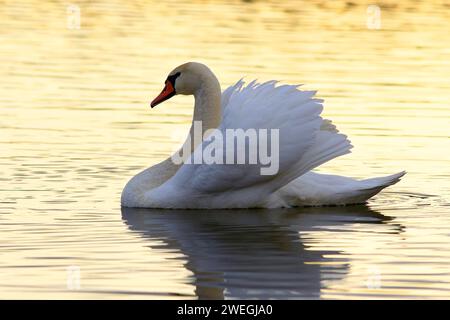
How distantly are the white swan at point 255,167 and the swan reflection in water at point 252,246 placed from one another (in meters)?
0.13

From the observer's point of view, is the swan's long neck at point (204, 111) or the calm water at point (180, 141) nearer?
the calm water at point (180, 141)

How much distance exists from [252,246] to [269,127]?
5.69 feet

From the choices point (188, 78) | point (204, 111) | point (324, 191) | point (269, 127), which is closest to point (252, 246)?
point (269, 127)

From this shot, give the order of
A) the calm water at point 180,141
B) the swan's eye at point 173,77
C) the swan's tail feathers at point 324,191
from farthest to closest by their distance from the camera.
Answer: the swan's eye at point 173,77 → the swan's tail feathers at point 324,191 → the calm water at point 180,141

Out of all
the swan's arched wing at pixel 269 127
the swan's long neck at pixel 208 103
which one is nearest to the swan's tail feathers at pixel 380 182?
the swan's arched wing at pixel 269 127

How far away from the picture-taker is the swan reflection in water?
10016 mm

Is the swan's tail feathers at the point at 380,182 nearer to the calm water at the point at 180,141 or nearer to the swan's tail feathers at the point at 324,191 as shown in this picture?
the swan's tail feathers at the point at 324,191

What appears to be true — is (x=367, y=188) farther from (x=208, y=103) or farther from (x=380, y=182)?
(x=208, y=103)

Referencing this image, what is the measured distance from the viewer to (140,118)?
19.4 meters

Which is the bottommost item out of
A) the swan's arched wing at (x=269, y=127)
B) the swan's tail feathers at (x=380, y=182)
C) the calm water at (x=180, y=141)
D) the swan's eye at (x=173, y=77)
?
the calm water at (x=180, y=141)

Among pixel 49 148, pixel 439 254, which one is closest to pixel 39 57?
pixel 49 148

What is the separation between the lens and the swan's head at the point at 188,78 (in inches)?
558

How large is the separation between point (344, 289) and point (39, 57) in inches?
673

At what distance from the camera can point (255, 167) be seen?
43.0ft
